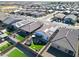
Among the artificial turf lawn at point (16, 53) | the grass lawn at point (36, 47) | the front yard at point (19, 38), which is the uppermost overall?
the front yard at point (19, 38)

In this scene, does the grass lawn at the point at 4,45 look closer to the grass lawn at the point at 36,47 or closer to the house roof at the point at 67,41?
the grass lawn at the point at 36,47

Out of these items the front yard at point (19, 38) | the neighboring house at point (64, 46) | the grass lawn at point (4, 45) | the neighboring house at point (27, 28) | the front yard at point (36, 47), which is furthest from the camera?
the neighboring house at point (27, 28)

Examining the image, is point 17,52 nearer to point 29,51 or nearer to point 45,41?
point 29,51

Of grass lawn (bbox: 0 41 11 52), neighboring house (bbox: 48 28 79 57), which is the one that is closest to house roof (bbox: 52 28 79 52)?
neighboring house (bbox: 48 28 79 57)

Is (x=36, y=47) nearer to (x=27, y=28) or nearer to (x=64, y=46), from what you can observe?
(x=64, y=46)

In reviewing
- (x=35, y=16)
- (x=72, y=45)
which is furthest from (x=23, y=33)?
(x=35, y=16)

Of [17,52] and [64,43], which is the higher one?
[64,43]

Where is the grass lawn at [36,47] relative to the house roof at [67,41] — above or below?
below

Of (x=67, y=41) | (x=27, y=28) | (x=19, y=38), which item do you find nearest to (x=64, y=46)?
(x=67, y=41)

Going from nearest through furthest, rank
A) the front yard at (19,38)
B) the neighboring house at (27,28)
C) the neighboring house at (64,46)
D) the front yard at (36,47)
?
the neighboring house at (64,46) → the front yard at (36,47) → the front yard at (19,38) → the neighboring house at (27,28)

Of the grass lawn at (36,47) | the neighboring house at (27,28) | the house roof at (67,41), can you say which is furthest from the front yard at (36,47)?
the neighboring house at (27,28)

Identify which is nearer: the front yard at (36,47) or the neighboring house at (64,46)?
the neighboring house at (64,46)
